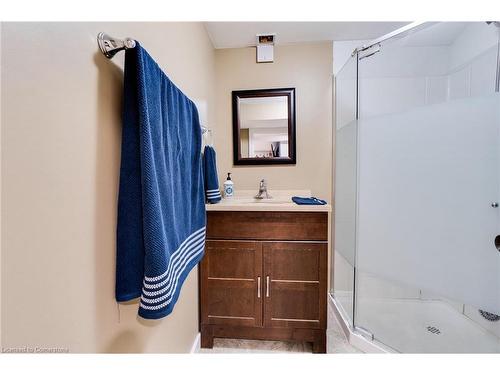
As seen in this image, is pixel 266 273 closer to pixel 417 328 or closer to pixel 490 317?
pixel 417 328

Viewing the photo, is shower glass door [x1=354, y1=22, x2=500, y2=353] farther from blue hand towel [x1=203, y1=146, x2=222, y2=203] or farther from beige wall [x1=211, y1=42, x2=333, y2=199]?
blue hand towel [x1=203, y1=146, x2=222, y2=203]

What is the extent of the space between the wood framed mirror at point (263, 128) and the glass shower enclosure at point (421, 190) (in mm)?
414

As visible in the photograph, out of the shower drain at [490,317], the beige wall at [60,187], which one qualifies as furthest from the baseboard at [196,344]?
the shower drain at [490,317]

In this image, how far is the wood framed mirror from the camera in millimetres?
1715

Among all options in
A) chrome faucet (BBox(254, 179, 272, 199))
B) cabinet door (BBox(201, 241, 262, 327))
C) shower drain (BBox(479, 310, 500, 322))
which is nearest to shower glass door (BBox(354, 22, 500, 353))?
shower drain (BBox(479, 310, 500, 322))

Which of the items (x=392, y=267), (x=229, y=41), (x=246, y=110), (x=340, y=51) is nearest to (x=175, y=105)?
(x=246, y=110)

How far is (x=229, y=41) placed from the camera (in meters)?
1.65

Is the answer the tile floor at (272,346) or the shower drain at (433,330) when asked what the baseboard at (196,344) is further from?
the shower drain at (433,330)

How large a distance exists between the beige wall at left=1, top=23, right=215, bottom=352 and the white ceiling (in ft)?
3.58

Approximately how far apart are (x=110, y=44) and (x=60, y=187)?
1.26ft

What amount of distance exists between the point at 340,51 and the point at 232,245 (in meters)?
1.76

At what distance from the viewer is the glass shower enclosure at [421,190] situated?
3.48 feet
